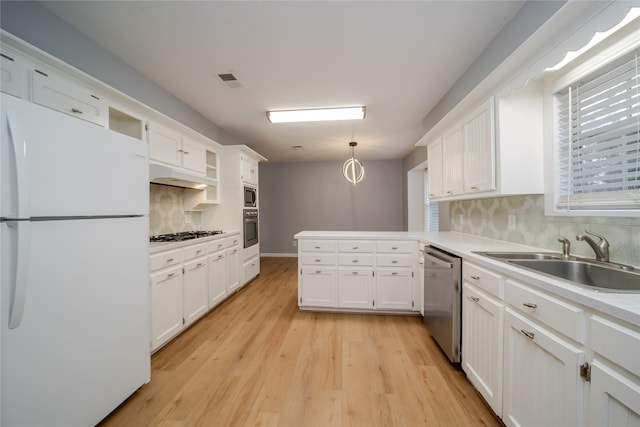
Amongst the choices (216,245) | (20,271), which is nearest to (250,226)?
(216,245)

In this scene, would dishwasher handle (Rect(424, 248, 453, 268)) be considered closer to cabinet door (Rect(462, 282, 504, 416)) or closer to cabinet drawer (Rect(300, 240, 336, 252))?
cabinet door (Rect(462, 282, 504, 416))

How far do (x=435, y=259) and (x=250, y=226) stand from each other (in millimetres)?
3000

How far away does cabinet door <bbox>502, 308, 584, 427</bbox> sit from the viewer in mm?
929

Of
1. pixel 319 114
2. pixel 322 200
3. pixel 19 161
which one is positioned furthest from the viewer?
pixel 322 200

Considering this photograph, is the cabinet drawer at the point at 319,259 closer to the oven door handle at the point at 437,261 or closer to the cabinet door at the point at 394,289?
the cabinet door at the point at 394,289

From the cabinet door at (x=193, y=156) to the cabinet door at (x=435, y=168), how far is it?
9.76 feet

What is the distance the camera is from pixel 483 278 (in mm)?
1533

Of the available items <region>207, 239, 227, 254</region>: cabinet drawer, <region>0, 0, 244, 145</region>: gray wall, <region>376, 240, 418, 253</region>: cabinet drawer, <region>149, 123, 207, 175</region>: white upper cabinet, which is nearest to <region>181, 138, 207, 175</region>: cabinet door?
<region>149, 123, 207, 175</region>: white upper cabinet

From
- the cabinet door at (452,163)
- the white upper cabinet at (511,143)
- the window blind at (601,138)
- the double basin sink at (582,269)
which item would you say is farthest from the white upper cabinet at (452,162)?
the double basin sink at (582,269)

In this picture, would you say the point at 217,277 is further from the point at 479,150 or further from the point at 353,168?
the point at 479,150

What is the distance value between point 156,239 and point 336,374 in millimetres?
2176

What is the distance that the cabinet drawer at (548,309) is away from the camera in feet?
3.00

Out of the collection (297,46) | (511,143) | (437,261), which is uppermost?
(297,46)

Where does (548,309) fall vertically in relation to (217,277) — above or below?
above
